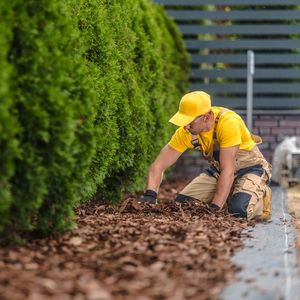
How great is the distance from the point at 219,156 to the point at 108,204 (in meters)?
1.18

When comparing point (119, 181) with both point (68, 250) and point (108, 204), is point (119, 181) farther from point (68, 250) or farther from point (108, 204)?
point (68, 250)

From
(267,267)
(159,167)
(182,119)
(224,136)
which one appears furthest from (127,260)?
(159,167)

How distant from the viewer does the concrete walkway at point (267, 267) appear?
4.10 meters

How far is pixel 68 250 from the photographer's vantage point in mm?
5109

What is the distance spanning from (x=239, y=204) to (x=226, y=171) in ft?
1.40

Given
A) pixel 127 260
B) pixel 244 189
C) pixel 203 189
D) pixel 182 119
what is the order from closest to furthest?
pixel 127 260 < pixel 182 119 < pixel 244 189 < pixel 203 189

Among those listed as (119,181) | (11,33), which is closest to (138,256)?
(11,33)

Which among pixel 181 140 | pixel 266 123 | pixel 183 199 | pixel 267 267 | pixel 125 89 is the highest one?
pixel 125 89

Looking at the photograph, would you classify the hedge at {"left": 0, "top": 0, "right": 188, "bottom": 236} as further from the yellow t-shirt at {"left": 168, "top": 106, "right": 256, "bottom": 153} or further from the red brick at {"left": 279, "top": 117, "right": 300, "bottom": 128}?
the red brick at {"left": 279, "top": 117, "right": 300, "bottom": 128}

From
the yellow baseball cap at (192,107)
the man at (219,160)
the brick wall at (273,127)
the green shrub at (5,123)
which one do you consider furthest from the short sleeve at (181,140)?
the brick wall at (273,127)

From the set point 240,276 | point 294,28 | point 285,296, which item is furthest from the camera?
point 294,28

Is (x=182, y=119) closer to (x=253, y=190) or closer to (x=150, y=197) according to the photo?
(x=150, y=197)

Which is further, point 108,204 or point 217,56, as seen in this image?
point 217,56

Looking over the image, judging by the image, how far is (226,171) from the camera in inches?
274
